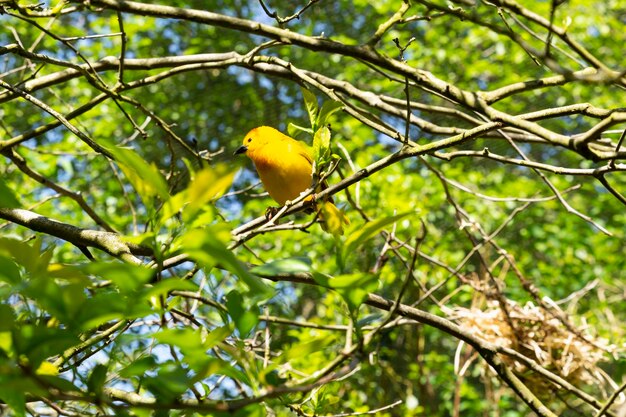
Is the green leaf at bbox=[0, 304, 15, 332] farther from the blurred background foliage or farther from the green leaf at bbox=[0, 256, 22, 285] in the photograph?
the blurred background foliage

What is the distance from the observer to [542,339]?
2.49 m

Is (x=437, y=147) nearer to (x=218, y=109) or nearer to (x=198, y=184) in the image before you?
(x=198, y=184)

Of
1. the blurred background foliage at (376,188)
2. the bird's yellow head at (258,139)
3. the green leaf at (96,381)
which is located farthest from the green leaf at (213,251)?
the bird's yellow head at (258,139)

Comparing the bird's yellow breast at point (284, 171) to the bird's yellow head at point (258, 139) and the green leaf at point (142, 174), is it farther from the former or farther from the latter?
the green leaf at point (142, 174)

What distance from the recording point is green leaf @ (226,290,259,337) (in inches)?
26.9

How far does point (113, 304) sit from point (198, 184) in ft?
0.44

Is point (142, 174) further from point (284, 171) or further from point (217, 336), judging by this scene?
point (284, 171)

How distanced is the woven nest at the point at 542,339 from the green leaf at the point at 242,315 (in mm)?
1825

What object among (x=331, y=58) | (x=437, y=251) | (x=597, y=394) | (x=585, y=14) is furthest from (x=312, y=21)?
(x=597, y=394)

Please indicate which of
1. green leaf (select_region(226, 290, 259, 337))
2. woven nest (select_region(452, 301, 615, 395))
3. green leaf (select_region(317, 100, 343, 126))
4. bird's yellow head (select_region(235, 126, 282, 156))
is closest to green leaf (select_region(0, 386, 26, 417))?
green leaf (select_region(226, 290, 259, 337))

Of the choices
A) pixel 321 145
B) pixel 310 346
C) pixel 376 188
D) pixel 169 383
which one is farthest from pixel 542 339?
pixel 169 383

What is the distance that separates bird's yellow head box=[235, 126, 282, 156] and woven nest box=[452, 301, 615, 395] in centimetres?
94

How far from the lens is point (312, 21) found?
24.1 feet

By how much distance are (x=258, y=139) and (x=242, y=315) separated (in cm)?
224
